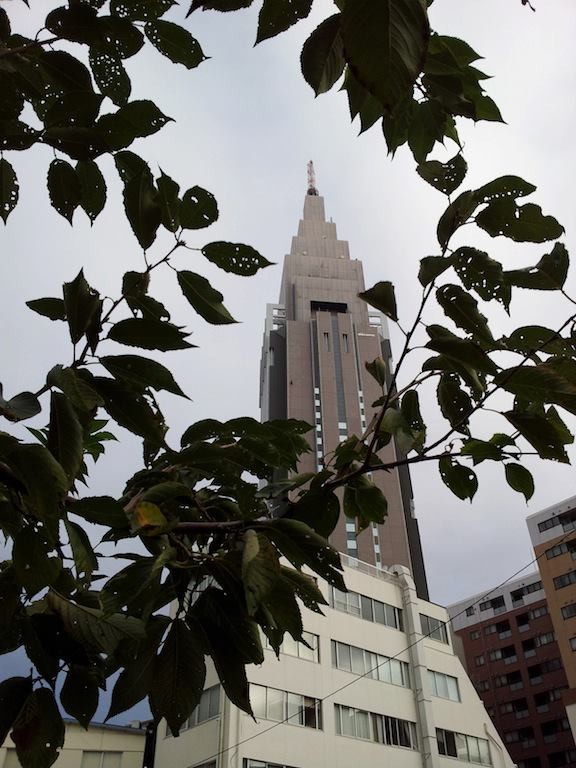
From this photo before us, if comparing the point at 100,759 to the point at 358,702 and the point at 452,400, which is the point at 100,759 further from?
the point at 452,400

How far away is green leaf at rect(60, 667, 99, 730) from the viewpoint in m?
1.40

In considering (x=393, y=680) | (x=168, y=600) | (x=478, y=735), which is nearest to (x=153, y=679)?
(x=168, y=600)

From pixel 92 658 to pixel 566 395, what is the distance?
124 cm

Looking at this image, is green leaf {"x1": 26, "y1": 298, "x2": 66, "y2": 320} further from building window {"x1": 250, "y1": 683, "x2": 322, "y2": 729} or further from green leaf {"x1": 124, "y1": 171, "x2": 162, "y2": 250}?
building window {"x1": 250, "y1": 683, "x2": 322, "y2": 729}

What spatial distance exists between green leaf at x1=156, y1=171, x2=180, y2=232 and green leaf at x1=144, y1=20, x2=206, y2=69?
22 cm

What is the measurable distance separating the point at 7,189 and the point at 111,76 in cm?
33

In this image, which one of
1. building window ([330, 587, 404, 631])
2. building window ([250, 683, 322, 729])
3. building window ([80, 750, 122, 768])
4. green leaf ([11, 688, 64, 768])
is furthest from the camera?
building window ([330, 587, 404, 631])

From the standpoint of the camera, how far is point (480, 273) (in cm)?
126

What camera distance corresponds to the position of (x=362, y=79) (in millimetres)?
542

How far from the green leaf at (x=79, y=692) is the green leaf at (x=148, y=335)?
2.76ft

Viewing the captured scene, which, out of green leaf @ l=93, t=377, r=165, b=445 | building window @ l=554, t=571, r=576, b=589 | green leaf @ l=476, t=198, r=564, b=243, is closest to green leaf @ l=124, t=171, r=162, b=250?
green leaf @ l=93, t=377, r=165, b=445

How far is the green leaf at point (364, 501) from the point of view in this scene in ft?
5.22

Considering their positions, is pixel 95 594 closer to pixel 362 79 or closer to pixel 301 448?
pixel 301 448

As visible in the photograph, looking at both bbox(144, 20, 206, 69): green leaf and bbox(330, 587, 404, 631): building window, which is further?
bbox(330, 587, 404, 631): building window
